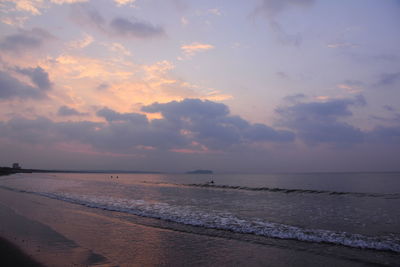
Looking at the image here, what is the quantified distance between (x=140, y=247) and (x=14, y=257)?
4265 millimetres

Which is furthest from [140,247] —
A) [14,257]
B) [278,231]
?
[278,231]

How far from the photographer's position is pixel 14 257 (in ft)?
29.5

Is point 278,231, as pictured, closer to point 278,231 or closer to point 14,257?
point 278,231

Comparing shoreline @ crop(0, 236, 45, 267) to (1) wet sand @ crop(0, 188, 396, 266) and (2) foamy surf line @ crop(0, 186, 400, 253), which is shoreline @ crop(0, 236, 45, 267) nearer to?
(1) wet sand @ crop(0, 188, 396, 266)

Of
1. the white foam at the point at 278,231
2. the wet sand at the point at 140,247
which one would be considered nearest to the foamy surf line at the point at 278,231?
the white foam at the point at 278,231

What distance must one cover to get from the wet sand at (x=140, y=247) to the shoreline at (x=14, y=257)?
0.24 meters

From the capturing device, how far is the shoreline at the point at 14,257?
8.42m

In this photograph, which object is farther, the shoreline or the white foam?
the white foam

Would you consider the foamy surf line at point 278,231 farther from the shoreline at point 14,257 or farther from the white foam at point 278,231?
→ the shoreline at point 14,257

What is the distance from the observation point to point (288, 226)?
53.4ft

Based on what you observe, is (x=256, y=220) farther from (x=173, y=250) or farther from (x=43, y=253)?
(x=43, y=253)

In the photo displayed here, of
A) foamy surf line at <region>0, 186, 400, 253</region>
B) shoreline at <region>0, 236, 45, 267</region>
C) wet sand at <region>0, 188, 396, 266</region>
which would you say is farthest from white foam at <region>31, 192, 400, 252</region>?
shoreline at <region>0, 236, 45, 267</region>

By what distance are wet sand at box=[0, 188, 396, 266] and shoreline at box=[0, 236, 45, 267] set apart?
0.77 feet

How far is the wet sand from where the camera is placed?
9.27 metres
